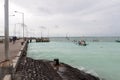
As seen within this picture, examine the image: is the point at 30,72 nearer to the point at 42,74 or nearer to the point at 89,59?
the point at 42,74

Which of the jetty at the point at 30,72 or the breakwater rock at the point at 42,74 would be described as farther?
the breakwater rock at the point at 42,74

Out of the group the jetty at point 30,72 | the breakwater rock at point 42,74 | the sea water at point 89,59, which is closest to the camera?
the jetty at point 30,72

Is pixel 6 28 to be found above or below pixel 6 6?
below

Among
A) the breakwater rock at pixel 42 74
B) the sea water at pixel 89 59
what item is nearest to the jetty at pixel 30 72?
the breakwater rock at pixel 42 74

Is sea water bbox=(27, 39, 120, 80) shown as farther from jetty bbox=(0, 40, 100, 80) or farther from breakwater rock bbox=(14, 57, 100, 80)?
jetty bbox=(0, 40, 100, 80)

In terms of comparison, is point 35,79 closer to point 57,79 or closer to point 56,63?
point 57,79

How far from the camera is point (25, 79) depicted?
409 inches

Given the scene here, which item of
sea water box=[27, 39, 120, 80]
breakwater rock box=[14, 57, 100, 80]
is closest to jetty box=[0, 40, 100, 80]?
breakwater rock box=[14, 57, 100, 80]

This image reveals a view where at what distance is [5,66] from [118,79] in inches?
544

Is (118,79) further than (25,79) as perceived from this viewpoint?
Yes

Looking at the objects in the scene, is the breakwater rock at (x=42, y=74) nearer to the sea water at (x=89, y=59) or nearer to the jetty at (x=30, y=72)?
the jetty at (x=30, y=72)

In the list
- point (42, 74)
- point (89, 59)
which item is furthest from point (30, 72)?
point (89, 59)

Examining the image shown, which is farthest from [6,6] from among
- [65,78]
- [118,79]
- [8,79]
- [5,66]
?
[118,79]

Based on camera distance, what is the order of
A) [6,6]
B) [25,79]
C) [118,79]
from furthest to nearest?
[118,79], [25,79], [6,6]
